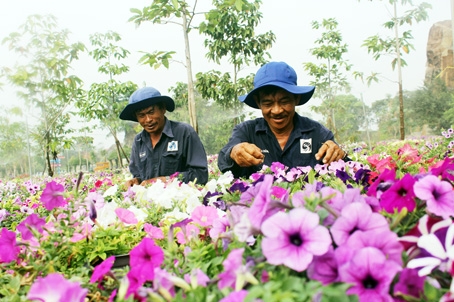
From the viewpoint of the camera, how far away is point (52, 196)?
1022 millimetres

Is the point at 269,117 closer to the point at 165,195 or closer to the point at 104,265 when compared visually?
the point at 165,195

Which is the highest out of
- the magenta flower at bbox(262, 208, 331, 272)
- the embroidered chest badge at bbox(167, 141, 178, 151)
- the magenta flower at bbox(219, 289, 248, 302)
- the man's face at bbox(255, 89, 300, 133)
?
the man's face at bbox(255, 89, 300, 133)

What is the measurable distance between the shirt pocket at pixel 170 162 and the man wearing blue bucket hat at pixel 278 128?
103 cm

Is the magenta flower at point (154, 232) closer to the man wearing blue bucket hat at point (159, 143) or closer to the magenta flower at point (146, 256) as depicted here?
the magenta flower at point (146, 256)

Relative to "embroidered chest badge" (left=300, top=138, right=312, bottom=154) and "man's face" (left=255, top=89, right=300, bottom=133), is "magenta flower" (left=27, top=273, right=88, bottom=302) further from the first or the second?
"embroidered chest badge" (left=300, top=138, right=312, bottom=154)

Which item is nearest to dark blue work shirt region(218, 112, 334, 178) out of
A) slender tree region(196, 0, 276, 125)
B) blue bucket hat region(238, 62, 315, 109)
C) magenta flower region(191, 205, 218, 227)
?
blue bucket hat region(238, 62, 315, 109)

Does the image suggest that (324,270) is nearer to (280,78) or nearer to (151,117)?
(280,78)

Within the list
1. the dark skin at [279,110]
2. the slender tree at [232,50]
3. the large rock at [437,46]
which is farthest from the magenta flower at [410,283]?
the large rock at [437,46]

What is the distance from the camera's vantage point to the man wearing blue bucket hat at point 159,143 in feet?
11.6

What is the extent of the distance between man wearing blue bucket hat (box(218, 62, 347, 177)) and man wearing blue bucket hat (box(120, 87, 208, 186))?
80 cm

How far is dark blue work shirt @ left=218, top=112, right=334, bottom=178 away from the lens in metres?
2.76

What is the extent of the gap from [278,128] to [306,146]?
0.79ft

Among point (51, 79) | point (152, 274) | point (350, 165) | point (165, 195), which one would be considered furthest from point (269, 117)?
point (51, 79)

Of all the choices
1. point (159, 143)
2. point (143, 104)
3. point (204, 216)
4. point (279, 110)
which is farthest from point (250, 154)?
point (159, 143)
